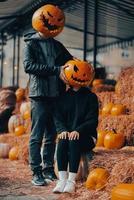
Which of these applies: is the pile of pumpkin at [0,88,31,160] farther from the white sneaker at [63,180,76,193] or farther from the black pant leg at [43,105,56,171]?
the white sneaker at [63,180,76,193]

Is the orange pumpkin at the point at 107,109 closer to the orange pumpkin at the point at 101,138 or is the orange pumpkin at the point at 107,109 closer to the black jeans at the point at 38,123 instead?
the orange pumpkin at the point at 101,138

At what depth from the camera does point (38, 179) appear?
5582 millimetres

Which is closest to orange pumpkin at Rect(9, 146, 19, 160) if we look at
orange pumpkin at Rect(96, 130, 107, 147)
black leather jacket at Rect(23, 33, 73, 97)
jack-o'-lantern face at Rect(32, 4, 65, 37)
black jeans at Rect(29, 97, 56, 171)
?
orange pumpkin at Rect(96, 130, 107, 147)

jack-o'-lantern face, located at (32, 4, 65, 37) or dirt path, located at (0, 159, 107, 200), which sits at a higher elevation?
jack-o'-lantern face, located at (32, 4, 65, 37)

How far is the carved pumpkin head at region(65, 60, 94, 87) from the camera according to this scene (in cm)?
528

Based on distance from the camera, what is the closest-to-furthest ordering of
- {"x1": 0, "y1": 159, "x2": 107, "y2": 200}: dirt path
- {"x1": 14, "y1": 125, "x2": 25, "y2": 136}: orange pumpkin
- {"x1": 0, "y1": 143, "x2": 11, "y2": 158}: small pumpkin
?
{"x1": 0, "y1": 159, "x2": 107, "y2": 200}: dirt path, {"x1": 0, "y1": 143, "x2": 11, "y2": 158}: small pumpkin, {"x1": 14, "y1": 125, "x2": 25, "y2": 136}: orange pumpkin

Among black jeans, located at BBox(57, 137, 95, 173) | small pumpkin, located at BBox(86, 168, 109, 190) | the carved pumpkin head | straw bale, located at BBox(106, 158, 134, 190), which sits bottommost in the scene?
small pumpkin, located at BBox(86, 168, 109, 190)

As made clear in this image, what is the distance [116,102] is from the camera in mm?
8625

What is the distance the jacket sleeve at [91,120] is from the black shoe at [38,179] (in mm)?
755

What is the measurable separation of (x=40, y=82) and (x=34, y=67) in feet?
0.72

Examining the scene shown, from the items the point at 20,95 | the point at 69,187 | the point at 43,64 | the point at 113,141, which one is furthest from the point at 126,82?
the point at 20,95

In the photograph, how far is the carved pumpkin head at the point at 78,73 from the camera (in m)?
5.28

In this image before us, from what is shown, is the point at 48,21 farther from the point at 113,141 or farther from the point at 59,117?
the point at 113,141

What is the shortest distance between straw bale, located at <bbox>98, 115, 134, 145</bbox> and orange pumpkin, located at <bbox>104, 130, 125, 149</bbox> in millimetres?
135
